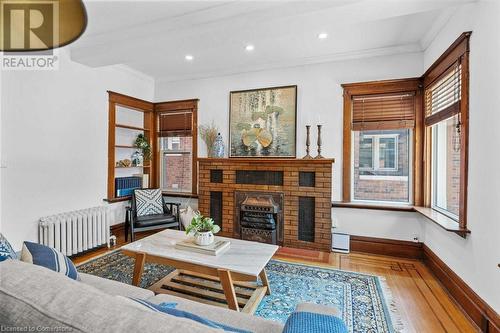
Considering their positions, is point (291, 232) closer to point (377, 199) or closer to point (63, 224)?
point (377, 199)

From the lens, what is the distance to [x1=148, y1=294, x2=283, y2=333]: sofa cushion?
3.66 feet

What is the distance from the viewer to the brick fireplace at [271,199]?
3.52 m

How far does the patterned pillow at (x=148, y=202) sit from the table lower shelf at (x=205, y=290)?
144 centimetres

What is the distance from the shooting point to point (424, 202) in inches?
128

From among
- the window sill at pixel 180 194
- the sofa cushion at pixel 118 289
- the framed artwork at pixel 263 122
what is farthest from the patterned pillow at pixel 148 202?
the sofa cushion at pixel 118 289

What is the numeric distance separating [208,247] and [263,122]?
2.33m

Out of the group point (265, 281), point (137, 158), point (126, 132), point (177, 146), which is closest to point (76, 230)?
point (137, 158)

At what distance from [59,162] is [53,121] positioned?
20.2 inches

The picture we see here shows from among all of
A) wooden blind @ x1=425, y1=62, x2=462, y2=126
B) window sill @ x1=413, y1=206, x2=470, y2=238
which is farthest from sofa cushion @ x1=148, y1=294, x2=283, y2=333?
wooden blind @ x1=425, y1=62, x2=462, y2=126

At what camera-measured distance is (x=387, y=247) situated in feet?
11.1

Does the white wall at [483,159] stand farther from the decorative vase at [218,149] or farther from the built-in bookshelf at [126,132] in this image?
the built-in bookshelf at [126,132]

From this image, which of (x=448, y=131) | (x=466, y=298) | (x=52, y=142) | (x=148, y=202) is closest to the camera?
(x=466, y=298)

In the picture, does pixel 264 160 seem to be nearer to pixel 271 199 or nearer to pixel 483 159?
pixel 271 199

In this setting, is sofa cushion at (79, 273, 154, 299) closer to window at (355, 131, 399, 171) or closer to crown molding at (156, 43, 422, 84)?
window at (355, 131, 399, 171)
